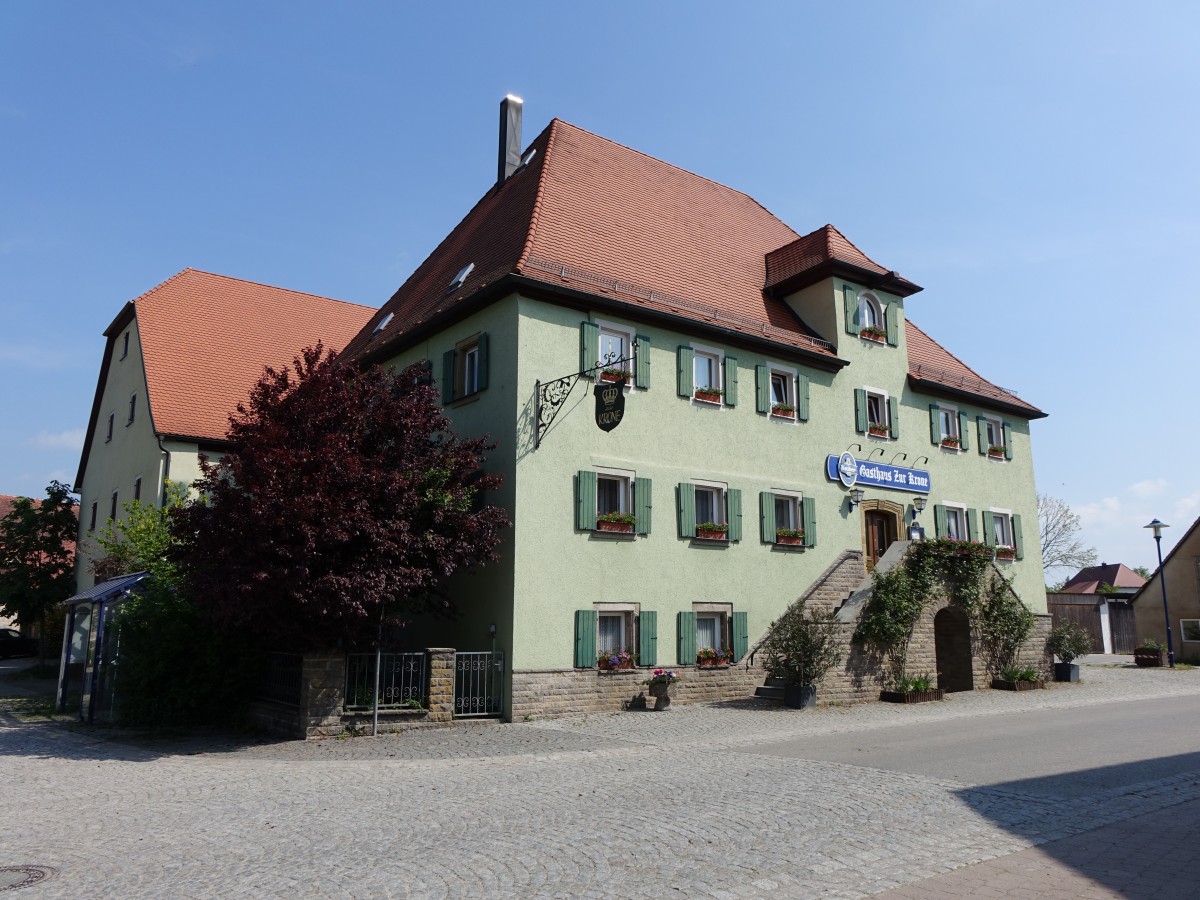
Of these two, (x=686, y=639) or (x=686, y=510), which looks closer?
(x=686, y=639)

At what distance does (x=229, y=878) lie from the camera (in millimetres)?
6207

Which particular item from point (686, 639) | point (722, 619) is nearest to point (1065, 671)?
point (722, 619)

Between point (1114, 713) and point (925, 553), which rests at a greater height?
point (925, 553)

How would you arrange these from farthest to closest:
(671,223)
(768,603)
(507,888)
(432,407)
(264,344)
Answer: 1. (264,344)
2. (671,223)
3. (768,603)
4. (432,407)
5. (507,888)

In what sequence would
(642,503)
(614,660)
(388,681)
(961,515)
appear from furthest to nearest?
(961,515), (642,503), (614,660), (388,681)

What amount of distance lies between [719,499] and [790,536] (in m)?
2.05

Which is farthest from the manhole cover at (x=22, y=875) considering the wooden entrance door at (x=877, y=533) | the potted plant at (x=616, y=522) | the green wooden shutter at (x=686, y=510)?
the wooden entrance door at (x=877, y=533)

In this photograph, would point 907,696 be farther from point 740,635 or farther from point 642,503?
point 642,503

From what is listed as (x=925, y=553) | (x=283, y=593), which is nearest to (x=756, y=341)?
(x=925, y=553)

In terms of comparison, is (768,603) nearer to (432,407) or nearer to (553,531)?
(553,531)

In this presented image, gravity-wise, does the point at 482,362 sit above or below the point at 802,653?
above

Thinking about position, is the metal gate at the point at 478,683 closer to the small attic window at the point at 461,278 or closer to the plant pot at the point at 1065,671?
the small attic window at the point at 461,278

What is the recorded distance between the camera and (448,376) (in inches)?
756

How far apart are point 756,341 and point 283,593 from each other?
461 inches
